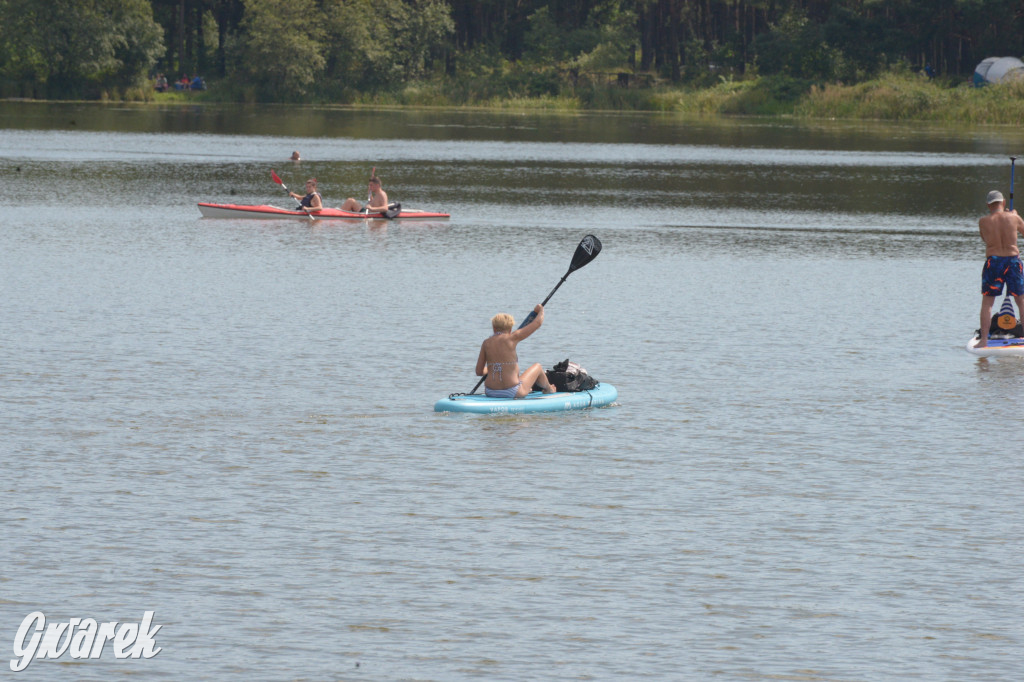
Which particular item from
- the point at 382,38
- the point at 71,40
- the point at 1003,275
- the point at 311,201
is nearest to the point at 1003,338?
the point at 1003,275

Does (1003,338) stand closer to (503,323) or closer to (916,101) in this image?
(503,323)

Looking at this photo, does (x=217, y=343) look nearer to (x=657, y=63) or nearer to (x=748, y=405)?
(x=748, y=405)

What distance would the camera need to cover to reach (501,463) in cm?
1377

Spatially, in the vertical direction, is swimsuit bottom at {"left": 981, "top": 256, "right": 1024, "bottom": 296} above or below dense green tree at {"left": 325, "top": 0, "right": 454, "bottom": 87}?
below

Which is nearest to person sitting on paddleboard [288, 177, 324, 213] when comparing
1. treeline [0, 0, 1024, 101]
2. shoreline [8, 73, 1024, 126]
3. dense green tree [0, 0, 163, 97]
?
shoreline [8, 73, 1024, 126]

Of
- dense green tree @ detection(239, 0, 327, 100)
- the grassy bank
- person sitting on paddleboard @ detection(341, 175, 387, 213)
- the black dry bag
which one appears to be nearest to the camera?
the black dry bag

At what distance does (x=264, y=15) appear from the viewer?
114 metres

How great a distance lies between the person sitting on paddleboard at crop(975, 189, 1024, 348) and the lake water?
707 millimetres

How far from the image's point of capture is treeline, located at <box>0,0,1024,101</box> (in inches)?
4060

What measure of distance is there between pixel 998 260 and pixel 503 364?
25.6ft

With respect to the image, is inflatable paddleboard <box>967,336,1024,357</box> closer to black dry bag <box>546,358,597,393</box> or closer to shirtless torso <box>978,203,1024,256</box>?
shirtless torso <box>978,203,1024,256</box>

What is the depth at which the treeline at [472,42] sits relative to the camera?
103 metres

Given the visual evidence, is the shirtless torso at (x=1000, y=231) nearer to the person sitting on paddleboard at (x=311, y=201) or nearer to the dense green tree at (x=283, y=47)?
the person sitting on paddleboard at (x=311, y=201)

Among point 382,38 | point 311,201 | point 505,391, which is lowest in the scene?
point 505,391
